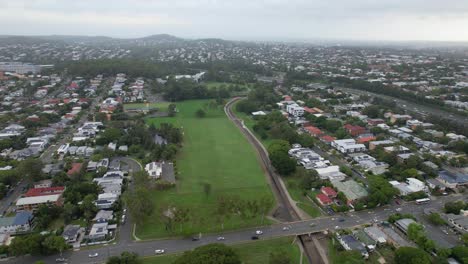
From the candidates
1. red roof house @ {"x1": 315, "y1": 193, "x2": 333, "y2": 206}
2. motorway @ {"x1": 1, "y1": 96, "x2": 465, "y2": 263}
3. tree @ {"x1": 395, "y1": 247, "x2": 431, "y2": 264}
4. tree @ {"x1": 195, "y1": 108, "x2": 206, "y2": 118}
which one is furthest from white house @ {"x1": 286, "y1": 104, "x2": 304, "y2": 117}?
tree @ {"x1": 395, "y1": 247, "x2": 431, "y2": 264}

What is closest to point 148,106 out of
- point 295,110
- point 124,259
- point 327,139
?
point 295,110

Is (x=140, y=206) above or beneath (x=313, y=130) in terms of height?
above

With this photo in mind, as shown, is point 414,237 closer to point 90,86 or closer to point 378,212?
point 378,212

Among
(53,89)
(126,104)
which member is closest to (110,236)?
(126,104)

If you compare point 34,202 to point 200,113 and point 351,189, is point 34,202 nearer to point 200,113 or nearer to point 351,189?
point 351,189

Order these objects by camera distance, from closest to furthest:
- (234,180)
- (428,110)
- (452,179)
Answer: (452,179)
(234,180)
(428,110)
